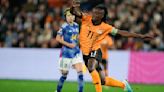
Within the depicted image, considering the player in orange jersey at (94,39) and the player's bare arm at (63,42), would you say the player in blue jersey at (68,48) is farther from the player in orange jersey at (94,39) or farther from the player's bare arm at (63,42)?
the player in orange jersey at (94,39)

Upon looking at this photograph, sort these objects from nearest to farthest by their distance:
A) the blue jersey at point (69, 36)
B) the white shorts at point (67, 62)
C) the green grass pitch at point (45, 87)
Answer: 1. the blue jersey at point (69, 36)
2. the white shorts at point (67, 62)
3. the green grass pitch at point (45, 87)

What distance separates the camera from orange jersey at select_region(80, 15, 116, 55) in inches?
550

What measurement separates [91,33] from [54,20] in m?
9.66

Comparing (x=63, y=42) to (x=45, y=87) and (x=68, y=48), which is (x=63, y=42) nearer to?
(x=68, y=48)

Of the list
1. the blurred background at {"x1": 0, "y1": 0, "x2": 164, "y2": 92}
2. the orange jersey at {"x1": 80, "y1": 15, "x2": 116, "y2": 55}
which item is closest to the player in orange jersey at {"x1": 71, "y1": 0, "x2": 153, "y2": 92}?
the orange jersey at {"x1": 80, "y1": 15, "x2": 116, "y2": 55}

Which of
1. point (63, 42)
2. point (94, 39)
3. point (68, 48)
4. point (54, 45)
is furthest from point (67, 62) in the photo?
point (54, 45)

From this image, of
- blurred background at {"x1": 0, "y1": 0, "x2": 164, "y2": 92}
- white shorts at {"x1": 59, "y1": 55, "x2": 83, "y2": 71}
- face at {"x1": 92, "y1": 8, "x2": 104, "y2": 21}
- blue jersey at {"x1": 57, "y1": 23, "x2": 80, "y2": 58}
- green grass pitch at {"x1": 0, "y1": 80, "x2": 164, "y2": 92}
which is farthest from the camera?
blurred background at {"x1": 0, "y1": 0, "x2": 164, "y2": 92}

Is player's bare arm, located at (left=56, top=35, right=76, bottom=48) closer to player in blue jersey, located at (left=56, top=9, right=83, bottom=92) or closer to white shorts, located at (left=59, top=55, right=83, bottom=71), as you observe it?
player in blue jersey, located at (left=56, top=9, right=83, bottom=92)

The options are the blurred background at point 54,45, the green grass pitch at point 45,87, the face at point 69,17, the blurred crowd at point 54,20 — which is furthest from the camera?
the blurred crowd at point 54,20

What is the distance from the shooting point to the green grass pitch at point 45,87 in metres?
17.3

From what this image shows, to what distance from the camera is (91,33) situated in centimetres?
1401

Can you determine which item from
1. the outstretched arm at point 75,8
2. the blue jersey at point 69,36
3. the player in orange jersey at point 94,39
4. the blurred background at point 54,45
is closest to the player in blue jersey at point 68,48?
the blue jersey at point 69,36

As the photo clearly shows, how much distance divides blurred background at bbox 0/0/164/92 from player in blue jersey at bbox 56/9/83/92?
233cm

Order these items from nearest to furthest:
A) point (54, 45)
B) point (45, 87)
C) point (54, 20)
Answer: point (45, 87)
point (54, 45)
point (54, 20)
